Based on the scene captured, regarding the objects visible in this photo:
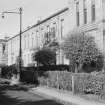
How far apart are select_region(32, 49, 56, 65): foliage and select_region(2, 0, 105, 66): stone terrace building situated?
4.47 ft

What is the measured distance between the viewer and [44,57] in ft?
97.1

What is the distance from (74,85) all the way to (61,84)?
2.24 metres

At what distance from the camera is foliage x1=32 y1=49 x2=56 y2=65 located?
29672 millimetres

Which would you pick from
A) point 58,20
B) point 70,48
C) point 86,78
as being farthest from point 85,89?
point 58,20

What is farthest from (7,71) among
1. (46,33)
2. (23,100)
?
(23,100)

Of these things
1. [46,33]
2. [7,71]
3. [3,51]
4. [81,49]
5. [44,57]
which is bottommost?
[7,71]

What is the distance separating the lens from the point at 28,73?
2697 centimetres

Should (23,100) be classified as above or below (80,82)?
below

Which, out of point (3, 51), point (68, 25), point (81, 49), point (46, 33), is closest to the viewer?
point (81, 49)

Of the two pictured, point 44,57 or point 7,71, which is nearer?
point 44,57

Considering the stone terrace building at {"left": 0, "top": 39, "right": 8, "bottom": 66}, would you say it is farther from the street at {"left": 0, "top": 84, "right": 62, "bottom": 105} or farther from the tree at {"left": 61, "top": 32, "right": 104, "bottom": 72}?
the street at {"left": 0, "top": 84, "right": 62, "bottom": 105}

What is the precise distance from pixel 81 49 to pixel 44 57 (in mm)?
8078

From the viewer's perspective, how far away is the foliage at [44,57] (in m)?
29.7

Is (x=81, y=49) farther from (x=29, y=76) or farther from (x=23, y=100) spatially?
(x=23, y=100)
